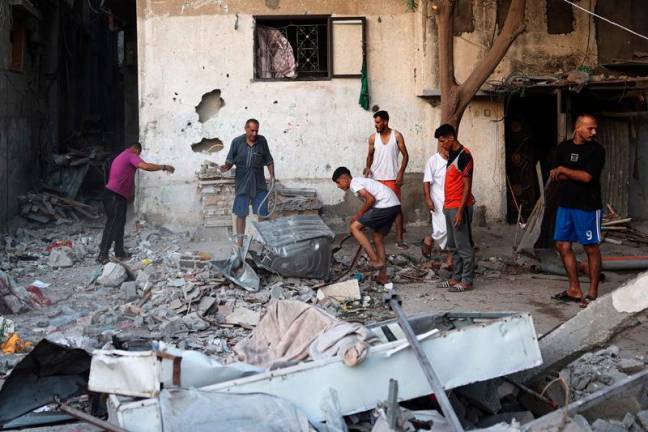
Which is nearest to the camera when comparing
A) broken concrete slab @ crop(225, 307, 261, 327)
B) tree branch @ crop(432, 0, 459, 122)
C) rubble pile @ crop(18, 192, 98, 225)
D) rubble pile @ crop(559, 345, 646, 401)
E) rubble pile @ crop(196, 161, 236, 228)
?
rubble pile @ crop(559, 345, 646, 401)

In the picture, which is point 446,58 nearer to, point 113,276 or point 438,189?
point 438,189

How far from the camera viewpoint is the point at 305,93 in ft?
41.1

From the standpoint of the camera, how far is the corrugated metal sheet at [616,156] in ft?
42.4

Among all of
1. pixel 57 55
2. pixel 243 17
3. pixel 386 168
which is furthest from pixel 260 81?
pixel 57 55

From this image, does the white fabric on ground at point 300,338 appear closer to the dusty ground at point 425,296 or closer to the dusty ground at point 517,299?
the dusty ground at point 425,296

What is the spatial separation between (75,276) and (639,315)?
6.93m

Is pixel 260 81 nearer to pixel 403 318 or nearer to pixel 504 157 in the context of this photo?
pixel 504 157

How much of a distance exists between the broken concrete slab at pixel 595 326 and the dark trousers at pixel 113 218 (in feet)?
20.8

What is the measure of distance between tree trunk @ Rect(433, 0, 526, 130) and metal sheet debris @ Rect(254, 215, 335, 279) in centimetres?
262

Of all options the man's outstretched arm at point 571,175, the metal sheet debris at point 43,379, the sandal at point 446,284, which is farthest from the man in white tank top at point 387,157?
the metal sheet debris at point 43,379

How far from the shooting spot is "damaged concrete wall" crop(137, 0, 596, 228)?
40.5 ft

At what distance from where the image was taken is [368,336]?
15.8ft

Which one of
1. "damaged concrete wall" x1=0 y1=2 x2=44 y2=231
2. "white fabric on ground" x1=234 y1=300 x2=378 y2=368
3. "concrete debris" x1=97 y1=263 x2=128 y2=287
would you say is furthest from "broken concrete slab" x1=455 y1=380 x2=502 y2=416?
"damaged concrete wall" x1=0 y1=2 x2=44 y2=231

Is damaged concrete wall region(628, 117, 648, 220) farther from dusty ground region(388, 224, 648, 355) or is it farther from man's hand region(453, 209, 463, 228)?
man's hand region(453, 209, 463, 228)
